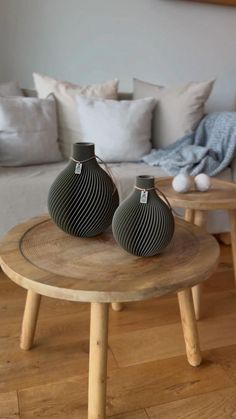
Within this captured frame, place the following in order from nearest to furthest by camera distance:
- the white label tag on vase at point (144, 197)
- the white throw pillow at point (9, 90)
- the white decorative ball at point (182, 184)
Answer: the white label tag on vase at point (144, 197) → the white decorative ball at point (182, 184) → the white throw pillow at point (9, 90)

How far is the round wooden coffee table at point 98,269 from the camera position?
724mm

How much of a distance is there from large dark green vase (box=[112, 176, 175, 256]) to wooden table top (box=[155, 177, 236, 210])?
1.30 ft

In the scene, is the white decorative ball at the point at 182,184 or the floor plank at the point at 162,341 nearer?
the floor plank at the point at 162,341

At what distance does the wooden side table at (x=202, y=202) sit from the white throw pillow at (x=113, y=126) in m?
0.52

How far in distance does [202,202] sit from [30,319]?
2.10 feet

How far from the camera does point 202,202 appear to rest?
1229mm

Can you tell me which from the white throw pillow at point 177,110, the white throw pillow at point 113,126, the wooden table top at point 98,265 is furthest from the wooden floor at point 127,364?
the white throw pillow at point 177,110

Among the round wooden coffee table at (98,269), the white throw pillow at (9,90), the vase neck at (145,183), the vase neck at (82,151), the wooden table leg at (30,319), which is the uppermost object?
the vase neck at (82,151)

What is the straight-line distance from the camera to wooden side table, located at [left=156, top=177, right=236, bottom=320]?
123 cm

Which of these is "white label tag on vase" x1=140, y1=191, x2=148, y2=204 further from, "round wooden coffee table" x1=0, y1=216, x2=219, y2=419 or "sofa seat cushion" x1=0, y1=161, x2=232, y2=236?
"sofa seat cushion" x1=0, y1=161, x2=232, y2=236

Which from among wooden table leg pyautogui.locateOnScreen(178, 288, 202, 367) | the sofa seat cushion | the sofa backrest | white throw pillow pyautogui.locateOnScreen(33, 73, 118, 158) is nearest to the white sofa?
the sofa seat cushion

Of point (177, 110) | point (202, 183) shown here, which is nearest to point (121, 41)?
point (177, 110)

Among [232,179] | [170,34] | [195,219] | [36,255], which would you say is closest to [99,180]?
[36,255]

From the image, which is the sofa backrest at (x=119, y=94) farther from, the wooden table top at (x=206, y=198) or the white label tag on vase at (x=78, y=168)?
the white label tag on vase at (x=78, y=168)
